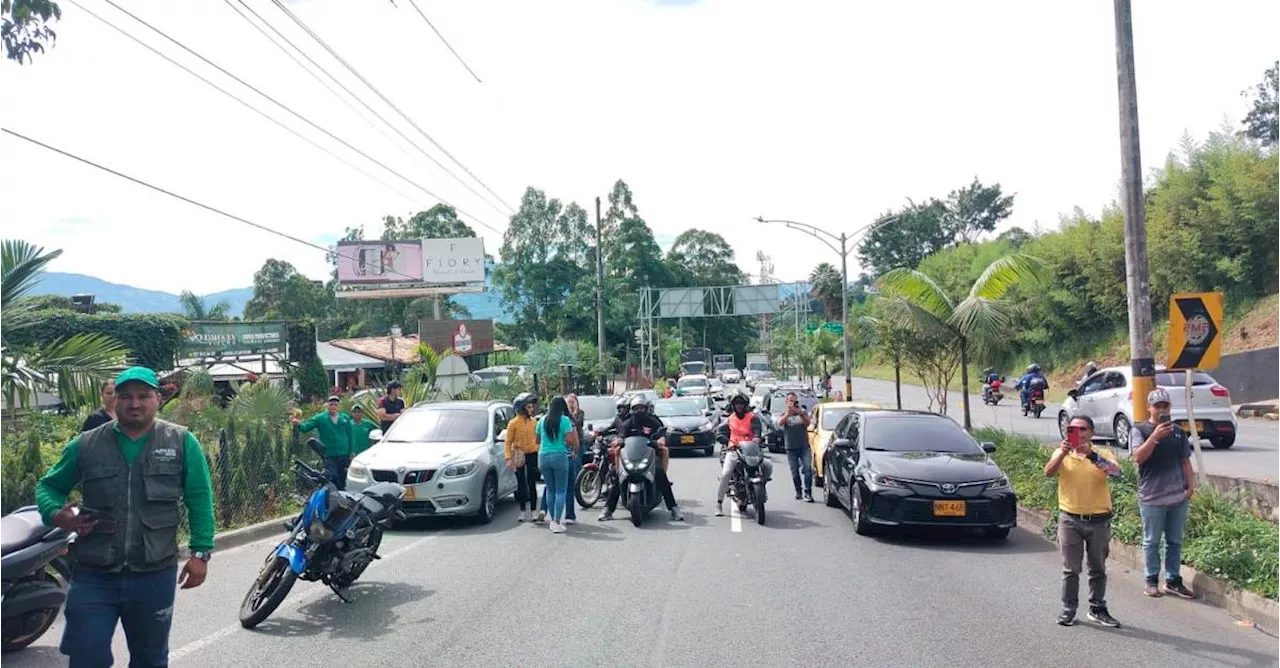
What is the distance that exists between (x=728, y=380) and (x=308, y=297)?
33273mm

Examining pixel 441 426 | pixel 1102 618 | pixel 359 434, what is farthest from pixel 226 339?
pixel 1102 618

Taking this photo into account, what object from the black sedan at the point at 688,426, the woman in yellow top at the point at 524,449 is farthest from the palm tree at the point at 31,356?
the black sedan at the point at 688,426

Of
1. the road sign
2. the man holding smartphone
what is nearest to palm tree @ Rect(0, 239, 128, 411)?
the man holding smartphone

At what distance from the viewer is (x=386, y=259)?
190 ft

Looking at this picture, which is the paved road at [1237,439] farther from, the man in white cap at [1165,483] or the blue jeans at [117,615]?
the blue jeans at [117,615]

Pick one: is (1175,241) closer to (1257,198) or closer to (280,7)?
(1257,198)

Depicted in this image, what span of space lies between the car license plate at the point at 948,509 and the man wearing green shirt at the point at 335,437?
697 cm

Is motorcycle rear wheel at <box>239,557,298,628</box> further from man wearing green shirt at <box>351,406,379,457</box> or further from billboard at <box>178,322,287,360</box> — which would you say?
billboard at <box>178,322,287,360</box>

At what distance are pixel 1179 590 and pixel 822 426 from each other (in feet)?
27.5

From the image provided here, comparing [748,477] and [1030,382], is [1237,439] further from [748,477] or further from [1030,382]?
[748,477]

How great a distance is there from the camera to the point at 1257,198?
3456cm

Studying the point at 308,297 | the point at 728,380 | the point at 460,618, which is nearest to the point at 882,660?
the point at 460,618

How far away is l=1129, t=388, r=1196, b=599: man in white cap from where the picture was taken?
7.92 m

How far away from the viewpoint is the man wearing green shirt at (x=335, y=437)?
1223 centimetres
